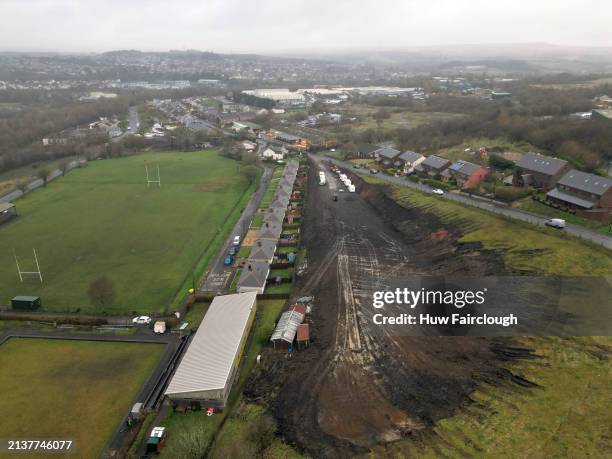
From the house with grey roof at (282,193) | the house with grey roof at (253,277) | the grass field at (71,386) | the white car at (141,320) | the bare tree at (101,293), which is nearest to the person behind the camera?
the grass field at (71,386)

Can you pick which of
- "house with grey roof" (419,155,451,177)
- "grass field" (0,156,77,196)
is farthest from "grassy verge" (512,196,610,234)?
"grass field" (0,156,77,196)

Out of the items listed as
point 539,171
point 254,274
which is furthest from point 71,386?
point 539,171

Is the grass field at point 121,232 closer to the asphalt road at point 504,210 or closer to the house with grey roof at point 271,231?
the house with grey roof at point 271,231

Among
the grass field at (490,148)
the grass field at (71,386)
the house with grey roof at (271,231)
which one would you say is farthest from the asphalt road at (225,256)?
the grass field at (490,148)

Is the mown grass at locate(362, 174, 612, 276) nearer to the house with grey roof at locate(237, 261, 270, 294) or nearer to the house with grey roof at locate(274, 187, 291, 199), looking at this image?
the house with grey roof at locate(274, 187, 291, 199)

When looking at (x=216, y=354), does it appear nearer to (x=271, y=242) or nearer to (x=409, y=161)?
(x=271, y=242)

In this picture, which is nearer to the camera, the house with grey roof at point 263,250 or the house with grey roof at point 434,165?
the house with grey roof at point 263,250

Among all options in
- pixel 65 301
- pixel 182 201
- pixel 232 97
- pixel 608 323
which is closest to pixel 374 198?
pixel 182 201

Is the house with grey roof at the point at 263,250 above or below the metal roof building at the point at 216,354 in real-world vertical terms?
above
